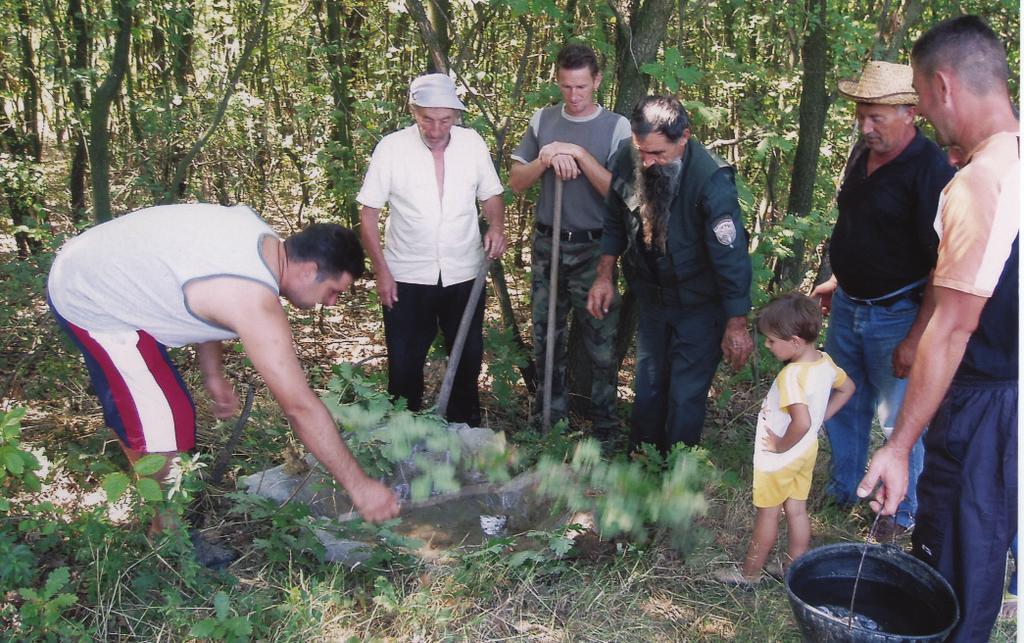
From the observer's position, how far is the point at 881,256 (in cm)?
341

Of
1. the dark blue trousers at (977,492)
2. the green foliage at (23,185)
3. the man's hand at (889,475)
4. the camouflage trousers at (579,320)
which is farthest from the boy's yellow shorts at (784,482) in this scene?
the green foliage at (23,185)

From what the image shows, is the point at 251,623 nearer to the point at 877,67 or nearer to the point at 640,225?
the point at 640,225

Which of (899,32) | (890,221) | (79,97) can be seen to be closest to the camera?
(890,221)

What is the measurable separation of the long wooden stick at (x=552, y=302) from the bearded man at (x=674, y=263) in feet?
0.95

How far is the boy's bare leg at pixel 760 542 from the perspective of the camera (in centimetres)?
317

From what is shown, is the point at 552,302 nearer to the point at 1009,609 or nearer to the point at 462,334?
the point at 462,334

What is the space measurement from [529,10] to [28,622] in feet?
11.4

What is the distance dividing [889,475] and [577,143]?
2.58m

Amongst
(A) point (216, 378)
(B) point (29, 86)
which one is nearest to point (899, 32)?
(A) point (216, 378)

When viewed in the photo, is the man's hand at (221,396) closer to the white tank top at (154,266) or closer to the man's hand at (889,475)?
the white tank top at (154,266)

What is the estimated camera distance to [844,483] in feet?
12.8

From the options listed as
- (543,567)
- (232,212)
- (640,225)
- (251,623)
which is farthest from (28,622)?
(640,225)

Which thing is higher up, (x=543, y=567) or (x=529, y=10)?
(x=529, y=10)

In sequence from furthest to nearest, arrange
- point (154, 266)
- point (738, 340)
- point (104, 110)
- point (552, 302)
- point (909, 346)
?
point (104, 110) → point (552, 302) → point (738, 340) → point (909, 346) → point (154, 266)
